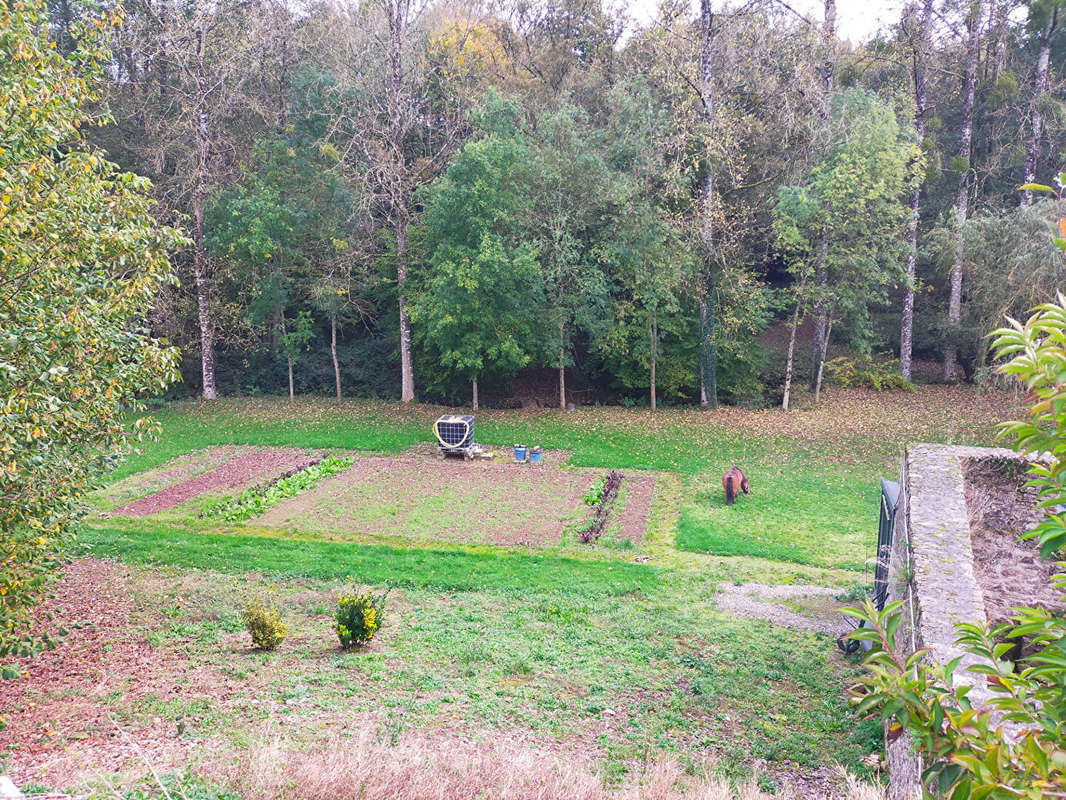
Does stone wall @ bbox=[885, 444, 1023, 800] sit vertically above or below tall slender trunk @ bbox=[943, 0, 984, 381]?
below

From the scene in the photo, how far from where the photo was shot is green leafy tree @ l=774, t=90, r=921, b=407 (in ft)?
75.6

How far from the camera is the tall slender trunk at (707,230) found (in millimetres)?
23438

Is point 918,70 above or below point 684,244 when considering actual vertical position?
above

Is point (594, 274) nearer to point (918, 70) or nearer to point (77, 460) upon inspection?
point (918, 70)

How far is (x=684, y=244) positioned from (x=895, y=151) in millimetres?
6909

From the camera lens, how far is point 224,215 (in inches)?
1025

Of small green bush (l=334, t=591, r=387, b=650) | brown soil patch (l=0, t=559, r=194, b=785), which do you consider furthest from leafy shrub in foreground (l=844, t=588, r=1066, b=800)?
small green bush (l=334, t=591, r=387, b=650)

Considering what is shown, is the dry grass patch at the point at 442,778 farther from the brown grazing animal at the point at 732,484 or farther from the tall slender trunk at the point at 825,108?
the tall slender trunk at the point at 825,108

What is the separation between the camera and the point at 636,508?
16266 mm

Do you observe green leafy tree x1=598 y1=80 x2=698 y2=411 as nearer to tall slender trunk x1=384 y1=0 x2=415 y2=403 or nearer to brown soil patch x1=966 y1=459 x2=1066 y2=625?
tall slender trunk x1=384 y1=0 x2=415 y2=403

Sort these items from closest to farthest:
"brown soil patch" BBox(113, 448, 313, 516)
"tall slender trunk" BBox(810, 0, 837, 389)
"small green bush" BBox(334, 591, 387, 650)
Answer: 1. "small green bush" BBox(334, 591, 387, 650)
2. "brown soil patch" BBox(113, 448, 313, 516)
3. "tall slender trunk" BBox(810, 0, 837, 389)

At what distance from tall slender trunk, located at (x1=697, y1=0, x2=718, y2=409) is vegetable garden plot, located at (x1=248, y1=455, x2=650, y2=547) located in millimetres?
8113

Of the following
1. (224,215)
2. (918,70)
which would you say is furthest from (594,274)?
(918,70)

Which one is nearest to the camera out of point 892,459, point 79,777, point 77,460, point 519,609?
point 79,777
